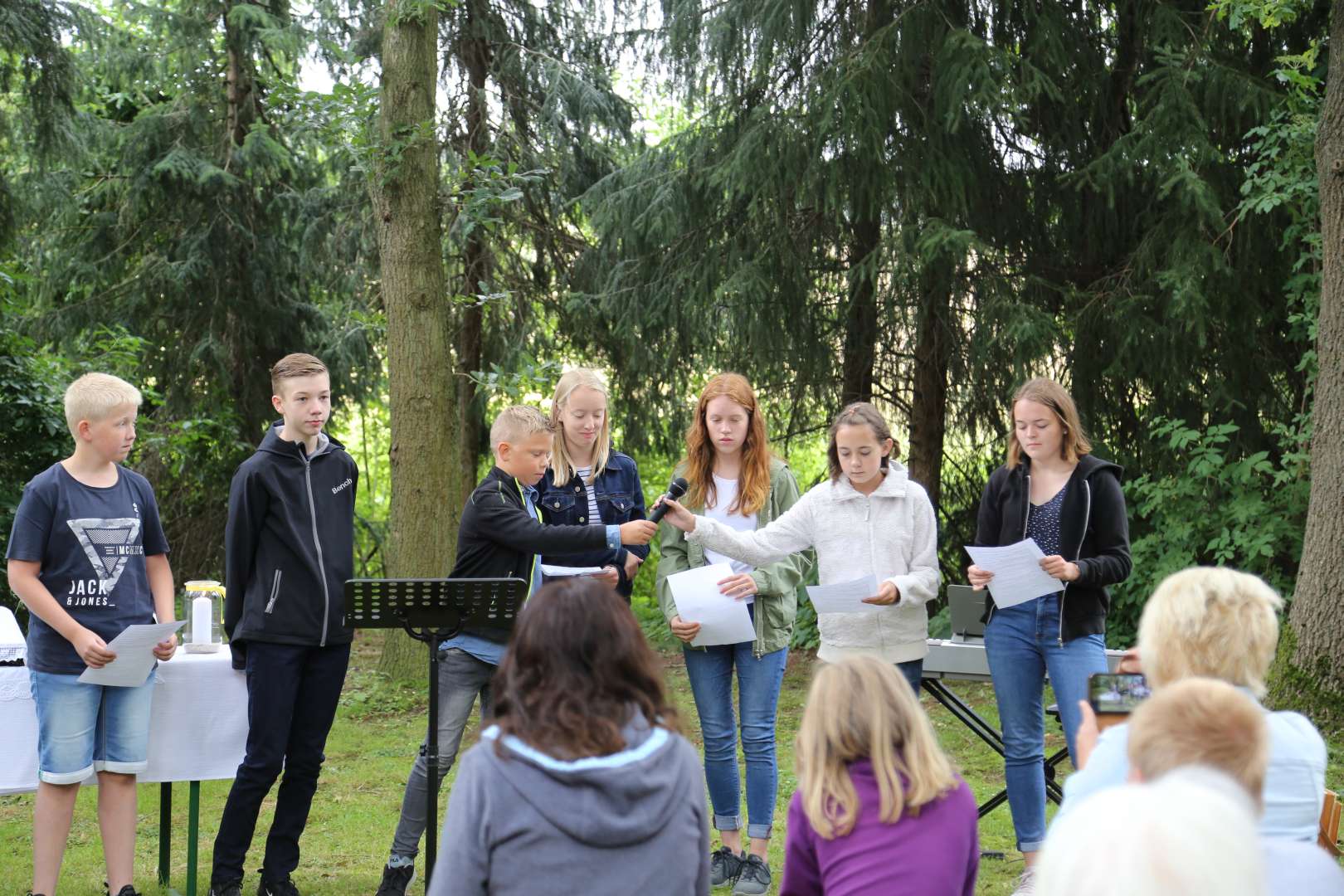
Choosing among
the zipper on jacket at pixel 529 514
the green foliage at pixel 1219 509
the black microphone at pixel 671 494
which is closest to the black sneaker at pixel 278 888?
the zipper on jacket at pixel 529 514

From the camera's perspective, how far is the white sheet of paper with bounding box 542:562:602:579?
179 inches

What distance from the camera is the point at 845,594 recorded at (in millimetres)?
4371

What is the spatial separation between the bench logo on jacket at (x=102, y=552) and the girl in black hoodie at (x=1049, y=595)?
2915mm

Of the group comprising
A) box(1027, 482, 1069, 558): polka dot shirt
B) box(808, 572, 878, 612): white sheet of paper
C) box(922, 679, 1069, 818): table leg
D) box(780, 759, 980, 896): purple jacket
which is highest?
box(1027, 482, 1069, 558): polka dot shirt

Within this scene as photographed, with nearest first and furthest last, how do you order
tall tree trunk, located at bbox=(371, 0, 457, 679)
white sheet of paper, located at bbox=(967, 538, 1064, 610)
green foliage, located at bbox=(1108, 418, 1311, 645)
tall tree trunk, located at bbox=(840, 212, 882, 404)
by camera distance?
white sheet of paper, located at bbox=(967, 538, 1064, 610) → green foliage, located at bbox=(1108, 418, 1311, 645) → tall tree trunk, located at bbox=(371, 0, 457, 679) → tall tree trunk, located at bbox=(840, 212, 882, 404)

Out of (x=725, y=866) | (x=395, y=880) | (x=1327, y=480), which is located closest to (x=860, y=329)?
(x=1327, y=480)

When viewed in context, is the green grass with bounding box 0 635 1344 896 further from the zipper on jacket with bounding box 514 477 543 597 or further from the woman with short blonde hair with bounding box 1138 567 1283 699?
the woman with short blonde hair with bounding box 1138 567 1283 699

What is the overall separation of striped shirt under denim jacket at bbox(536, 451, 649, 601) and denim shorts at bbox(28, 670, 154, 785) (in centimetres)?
151

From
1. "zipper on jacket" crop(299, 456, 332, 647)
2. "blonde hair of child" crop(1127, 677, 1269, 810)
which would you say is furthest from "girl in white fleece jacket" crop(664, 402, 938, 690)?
"blonde hair of child" crop(1127, 677, 1269, 810)

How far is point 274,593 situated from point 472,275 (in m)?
9.31

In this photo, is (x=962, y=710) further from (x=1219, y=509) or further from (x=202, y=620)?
(x=1219, y=509)

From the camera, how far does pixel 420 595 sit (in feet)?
12.6

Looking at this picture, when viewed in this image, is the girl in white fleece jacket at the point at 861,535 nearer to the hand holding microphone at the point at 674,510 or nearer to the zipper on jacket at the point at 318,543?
the hand holding microphone at the point at 674,510

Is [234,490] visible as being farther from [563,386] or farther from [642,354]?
[642,354]
